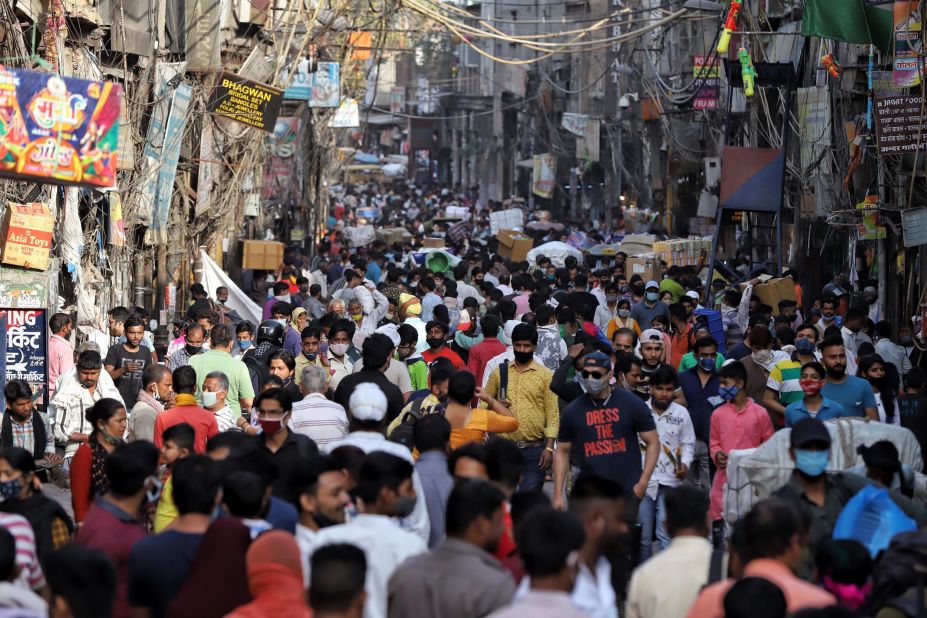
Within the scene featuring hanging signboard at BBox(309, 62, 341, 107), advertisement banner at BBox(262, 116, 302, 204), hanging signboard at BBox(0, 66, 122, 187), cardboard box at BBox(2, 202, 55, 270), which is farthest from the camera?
advertisement banner at BBox(262, 116, 302, 204)

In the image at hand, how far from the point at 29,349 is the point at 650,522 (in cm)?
506

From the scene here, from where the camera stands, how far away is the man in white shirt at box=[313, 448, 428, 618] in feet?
16.5

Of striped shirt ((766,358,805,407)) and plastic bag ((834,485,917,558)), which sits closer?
plastic bag ((834,485,917,558))

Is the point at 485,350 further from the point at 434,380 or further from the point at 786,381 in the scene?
the point at 434,380

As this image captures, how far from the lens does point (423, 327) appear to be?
12.7m

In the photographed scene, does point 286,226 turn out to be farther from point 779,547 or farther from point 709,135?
point 779,547

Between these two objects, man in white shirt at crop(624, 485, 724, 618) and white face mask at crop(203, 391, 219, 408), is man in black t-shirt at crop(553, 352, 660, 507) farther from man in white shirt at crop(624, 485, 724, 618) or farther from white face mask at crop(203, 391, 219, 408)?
man in white shirt at crop(624, 485, 724, 618)

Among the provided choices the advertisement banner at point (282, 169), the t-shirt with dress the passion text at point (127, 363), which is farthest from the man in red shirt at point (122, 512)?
the advertisement banner at point (282, 169)

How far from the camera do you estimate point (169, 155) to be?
19.0m

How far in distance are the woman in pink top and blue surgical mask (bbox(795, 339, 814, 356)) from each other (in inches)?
61.0

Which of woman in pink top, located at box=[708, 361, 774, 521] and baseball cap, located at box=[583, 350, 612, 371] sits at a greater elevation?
baseball cap, located at box=[583, 350, 612, 371]

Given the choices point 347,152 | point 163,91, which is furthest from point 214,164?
point 347,152

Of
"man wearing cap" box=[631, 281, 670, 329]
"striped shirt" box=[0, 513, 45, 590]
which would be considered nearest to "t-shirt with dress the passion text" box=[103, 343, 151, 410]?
"man wearing cap" box=[631, 281, 670, 329]

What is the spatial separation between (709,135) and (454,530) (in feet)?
89.4
